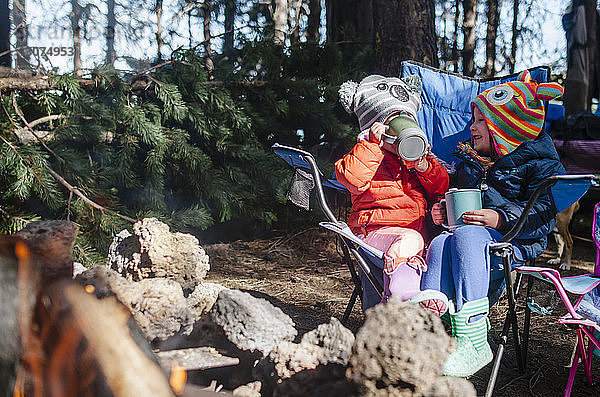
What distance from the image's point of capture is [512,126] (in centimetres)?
220

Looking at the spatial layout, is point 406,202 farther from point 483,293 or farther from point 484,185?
point 483,293

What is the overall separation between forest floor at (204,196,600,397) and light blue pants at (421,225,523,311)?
0.55 metres

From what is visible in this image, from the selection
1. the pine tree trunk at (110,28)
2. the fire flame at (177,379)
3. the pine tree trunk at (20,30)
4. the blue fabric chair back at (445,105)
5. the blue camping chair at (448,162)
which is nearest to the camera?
the fire flame at (177,379)

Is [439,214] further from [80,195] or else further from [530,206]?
[80,195]

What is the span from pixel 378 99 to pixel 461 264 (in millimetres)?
888

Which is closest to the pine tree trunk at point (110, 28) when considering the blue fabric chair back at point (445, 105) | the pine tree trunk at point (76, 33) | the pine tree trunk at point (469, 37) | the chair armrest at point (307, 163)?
the pine tree trunk at point (76, 33)

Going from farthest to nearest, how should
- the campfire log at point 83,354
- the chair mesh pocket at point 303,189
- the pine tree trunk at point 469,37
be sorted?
the pine tree trunk at point 469,37 < the chair mesh pocket at point 303,189 < the campfire log at point 83,354

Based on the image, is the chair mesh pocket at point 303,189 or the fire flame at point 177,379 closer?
the fire flame at point 177,379

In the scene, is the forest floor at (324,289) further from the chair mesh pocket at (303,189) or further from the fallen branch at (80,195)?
the fallen branch at (80,195)

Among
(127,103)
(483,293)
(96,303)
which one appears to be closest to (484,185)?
(483,293)

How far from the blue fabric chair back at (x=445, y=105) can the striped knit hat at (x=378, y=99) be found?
276 mm

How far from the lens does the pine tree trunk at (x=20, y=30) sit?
3160 mm

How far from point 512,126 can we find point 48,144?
8.52 feet

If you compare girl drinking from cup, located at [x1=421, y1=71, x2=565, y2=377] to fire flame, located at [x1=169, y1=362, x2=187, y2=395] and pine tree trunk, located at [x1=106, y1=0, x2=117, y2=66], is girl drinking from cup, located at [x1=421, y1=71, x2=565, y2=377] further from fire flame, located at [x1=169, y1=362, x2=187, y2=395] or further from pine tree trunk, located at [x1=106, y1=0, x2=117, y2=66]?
pine tree trunk, located at [x1=106, y1=0, x2=117, y2=66]
